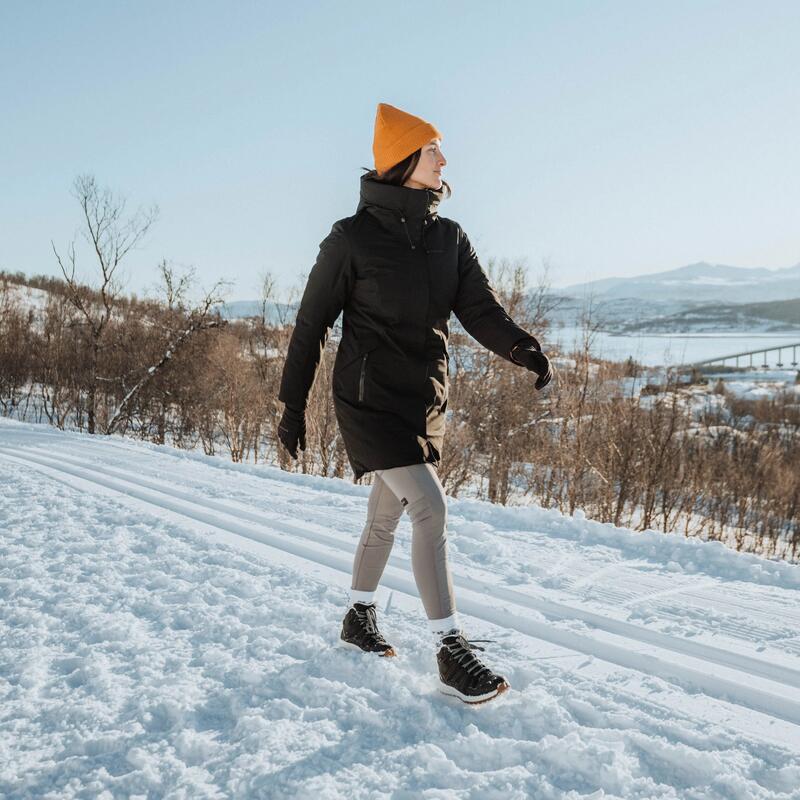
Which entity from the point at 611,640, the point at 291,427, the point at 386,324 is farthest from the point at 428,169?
the point at 611,640

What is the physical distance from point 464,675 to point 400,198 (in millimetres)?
1687

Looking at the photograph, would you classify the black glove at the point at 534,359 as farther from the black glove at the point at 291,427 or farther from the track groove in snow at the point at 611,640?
the track groove in snow at the point at 611,640

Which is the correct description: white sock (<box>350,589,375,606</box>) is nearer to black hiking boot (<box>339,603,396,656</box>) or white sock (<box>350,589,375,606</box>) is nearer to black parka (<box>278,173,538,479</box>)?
black hiking boot (<box>339,603,396,656</box>)

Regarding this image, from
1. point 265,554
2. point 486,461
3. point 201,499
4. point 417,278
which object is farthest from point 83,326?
point 417,278

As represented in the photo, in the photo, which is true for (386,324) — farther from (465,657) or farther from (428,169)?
(465,657)

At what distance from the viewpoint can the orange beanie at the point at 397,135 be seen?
236cm

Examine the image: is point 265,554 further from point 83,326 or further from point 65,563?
point 83,326

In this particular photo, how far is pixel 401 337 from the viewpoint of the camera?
236cm

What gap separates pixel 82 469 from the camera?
682 centimetres

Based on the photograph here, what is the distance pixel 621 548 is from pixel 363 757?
2.96 m

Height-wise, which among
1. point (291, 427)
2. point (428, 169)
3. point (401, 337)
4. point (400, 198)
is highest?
point (428, 169)

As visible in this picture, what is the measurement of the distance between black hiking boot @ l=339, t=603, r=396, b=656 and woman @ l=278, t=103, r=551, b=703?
1.10 ft

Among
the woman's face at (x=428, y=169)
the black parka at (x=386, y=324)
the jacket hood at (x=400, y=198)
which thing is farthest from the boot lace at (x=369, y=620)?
the woman's face at (x=428, y=169)

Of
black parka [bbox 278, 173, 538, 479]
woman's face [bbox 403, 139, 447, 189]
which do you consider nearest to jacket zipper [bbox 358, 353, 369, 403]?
black parka [bbox 278, 173, 538, 479]
